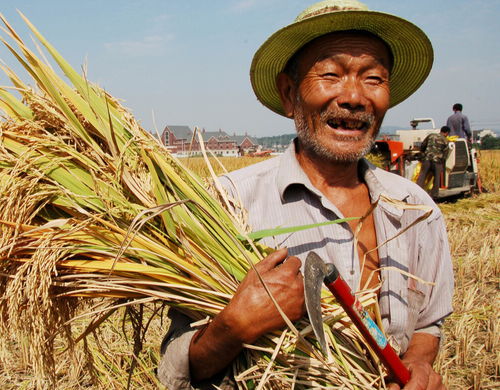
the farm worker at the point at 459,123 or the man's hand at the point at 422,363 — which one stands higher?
the farm worker at the point at 459,123

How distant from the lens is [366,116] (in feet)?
5.84

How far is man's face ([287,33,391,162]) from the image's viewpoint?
1780 millimetres

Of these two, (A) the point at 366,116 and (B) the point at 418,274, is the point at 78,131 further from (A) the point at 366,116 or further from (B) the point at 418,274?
(B) the point at 418,274

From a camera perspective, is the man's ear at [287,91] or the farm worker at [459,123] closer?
the man's ear at [287,91]

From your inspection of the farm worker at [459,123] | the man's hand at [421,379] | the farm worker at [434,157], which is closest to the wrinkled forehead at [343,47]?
the man's hand at [421,379]

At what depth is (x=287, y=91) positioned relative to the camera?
210 cm

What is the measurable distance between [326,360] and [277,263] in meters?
0.31

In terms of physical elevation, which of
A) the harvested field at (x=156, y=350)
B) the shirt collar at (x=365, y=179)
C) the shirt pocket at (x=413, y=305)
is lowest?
the harvested field at (x=156, y=350)

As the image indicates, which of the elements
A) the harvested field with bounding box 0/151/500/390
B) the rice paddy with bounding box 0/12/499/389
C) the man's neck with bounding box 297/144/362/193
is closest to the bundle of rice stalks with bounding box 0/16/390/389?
the rice paddy with bounding box 0/12/499/389

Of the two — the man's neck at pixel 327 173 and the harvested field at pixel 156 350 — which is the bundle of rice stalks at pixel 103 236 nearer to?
the harvested field at pixel 156 350

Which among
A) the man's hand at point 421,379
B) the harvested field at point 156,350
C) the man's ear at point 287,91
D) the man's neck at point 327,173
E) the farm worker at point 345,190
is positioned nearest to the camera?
the man's hand at point 421,379

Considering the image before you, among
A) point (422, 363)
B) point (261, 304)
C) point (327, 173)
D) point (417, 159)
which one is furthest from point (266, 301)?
point (417, 159)

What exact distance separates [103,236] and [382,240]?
3.20 ft

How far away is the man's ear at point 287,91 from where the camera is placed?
2047 mm
